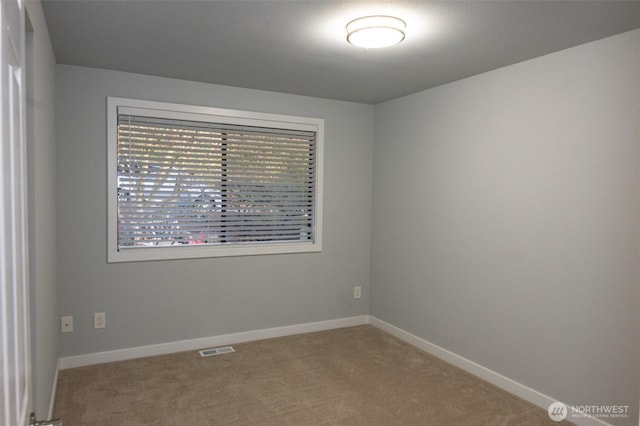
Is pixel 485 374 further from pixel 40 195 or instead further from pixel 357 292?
pixel 40 195

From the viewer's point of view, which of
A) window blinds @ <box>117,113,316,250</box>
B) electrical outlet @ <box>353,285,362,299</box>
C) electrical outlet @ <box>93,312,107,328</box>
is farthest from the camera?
electrical outlet @ <box>353,285,362,299</box>

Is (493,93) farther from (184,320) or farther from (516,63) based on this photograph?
(184,320)

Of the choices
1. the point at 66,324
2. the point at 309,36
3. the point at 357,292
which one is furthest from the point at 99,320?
the point at 309,36

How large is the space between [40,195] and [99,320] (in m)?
1.64

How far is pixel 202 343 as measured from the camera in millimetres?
3932

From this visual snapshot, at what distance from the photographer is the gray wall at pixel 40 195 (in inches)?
77.9

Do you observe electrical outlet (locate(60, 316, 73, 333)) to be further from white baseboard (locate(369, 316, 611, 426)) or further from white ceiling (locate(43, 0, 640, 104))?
white baseboard (locate(369, 316, 611, 426))

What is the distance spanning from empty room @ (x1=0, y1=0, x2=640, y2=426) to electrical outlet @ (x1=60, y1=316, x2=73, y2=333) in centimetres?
2

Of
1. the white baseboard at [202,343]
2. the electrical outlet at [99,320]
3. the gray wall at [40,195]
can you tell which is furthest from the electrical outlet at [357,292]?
the gray wall at [40,195]

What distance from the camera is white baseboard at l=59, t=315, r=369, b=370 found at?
11.5 feet

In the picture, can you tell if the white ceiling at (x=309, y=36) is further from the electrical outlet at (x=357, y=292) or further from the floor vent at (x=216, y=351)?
the floor vent at (x=216, y=351)

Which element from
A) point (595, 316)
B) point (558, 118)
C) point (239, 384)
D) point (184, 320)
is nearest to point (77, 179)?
point (184, 320)

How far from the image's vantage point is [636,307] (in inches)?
97.7

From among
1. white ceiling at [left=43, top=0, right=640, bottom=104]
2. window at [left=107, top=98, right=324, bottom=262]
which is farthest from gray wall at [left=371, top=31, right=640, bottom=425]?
window at [left=107, top=98, right=324, bottom=262]
